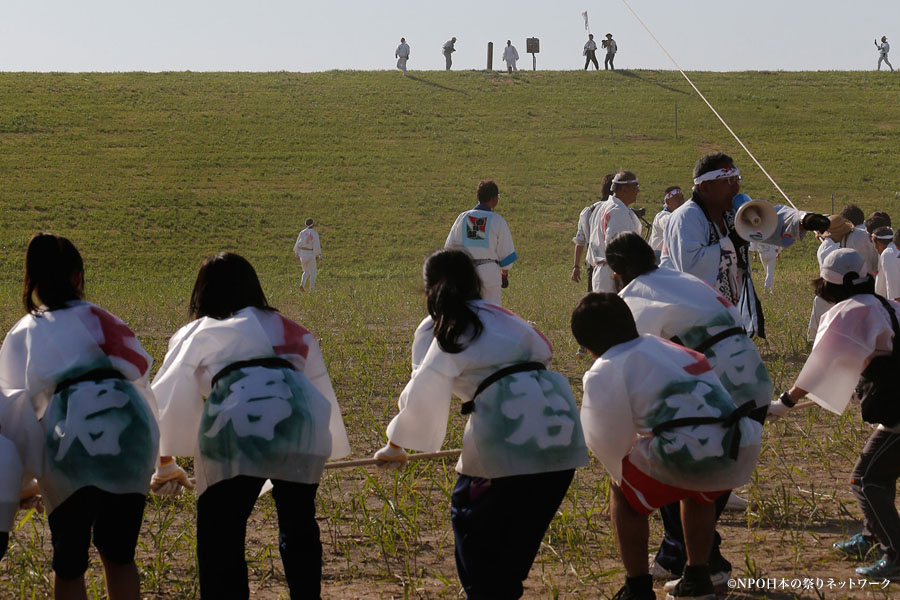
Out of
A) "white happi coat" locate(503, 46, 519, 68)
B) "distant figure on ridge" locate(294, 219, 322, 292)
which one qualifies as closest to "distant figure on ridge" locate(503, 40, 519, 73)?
"white happi coat" locate(503, 46, 519, 68)

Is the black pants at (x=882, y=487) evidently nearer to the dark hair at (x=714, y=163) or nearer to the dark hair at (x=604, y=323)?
the dark hair at (x=604, y=323)

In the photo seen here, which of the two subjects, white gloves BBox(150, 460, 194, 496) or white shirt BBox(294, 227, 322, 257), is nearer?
white gloves BBox(150, 460, 194, 496)

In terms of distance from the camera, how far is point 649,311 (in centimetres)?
455

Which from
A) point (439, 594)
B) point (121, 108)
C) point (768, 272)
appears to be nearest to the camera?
point (439, 594)

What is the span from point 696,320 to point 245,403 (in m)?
2.02

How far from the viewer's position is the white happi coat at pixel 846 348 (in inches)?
175

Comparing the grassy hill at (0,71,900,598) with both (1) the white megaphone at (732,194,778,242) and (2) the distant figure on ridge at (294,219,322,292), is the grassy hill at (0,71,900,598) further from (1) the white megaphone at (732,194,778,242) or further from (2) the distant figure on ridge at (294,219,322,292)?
(1) the white megaphone at (732,194,778,242)

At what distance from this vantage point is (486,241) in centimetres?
1002

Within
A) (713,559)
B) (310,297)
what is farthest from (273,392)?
(310,297)

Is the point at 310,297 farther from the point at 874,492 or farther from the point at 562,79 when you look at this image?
the point at 562,79

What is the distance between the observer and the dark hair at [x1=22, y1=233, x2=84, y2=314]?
387 centimetres

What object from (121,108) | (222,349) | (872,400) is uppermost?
(121,108)

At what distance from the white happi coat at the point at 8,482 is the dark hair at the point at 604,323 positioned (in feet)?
6.88

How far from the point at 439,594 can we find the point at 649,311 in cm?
154
